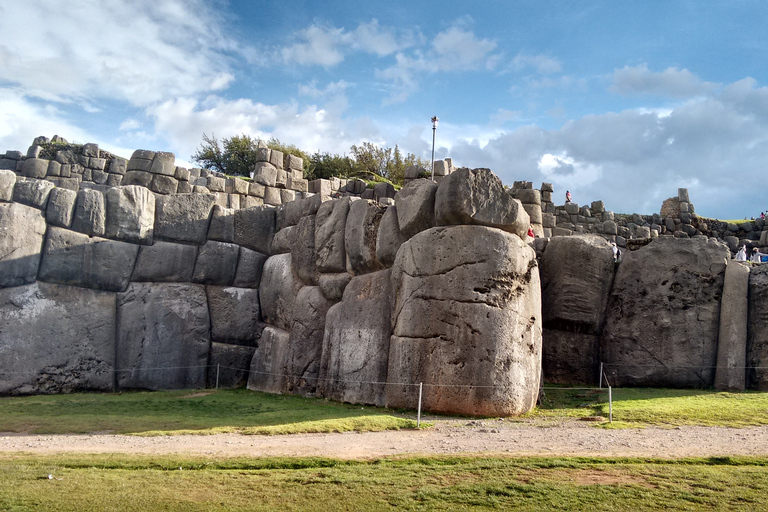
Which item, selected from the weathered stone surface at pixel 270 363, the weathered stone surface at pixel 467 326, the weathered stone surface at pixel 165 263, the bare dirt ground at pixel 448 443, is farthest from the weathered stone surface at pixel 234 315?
the bare dirt ground at pixel 448 443

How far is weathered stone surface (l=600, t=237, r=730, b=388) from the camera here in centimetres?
1326

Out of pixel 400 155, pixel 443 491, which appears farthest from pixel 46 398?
pixel 400 155

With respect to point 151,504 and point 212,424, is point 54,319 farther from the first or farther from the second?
point 151,504

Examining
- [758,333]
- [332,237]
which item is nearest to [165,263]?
[332,237]

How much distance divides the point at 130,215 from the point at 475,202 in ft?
26.7

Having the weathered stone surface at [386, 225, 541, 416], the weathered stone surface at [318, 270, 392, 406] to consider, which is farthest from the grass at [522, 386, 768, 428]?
the weathered stone surface at [318, 270, 392, 406]

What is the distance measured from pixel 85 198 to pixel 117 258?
144cm

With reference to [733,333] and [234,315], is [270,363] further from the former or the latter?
[733,333]

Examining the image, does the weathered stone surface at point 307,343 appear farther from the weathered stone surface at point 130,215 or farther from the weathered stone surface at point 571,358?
the weathered stone surface at point 571,358

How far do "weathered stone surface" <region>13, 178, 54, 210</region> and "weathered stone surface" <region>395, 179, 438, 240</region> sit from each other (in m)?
7.55

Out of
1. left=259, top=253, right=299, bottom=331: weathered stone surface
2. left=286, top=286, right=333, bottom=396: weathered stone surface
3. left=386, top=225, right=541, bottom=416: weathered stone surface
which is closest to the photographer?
left=386, top=225, right=541, bottom=416: weathered stone surface

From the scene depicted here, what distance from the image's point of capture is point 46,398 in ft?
44.3

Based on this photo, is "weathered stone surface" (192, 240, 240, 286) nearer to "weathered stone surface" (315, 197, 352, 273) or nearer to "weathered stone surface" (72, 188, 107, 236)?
"weathered stone surface" (72, 188, 107, 236)

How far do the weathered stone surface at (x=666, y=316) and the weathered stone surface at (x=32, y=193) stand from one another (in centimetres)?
1185
